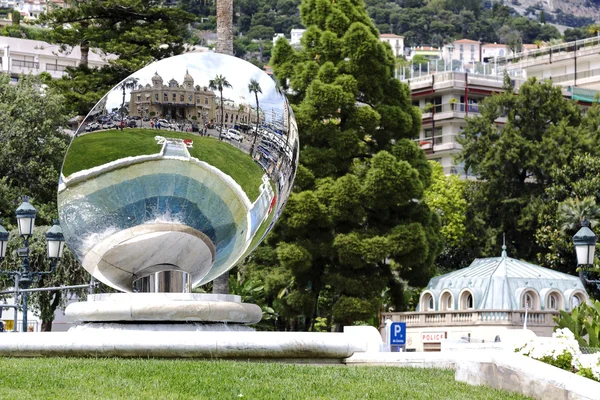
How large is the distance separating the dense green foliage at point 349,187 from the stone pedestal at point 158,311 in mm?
22455

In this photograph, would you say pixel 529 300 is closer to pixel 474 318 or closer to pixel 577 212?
pixel 474 318

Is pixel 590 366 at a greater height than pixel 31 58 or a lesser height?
lesser

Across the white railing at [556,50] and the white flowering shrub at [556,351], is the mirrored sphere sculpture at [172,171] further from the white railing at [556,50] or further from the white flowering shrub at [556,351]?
the white railing at [556,50]

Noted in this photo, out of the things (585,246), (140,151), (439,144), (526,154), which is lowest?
(585,246)

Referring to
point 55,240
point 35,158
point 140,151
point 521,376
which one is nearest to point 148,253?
point 140,151

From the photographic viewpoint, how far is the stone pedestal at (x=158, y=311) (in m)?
16.0

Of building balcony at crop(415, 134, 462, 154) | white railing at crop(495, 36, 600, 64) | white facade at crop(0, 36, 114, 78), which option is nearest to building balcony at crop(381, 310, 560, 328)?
building balcony at crop(415, 134, 462, 154)

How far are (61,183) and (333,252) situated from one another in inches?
920

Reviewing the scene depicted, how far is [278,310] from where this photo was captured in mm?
42812

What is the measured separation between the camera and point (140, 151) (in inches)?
642

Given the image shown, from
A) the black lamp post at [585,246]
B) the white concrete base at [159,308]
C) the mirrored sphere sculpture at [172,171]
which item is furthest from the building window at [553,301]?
the white concrete base at [159,308]

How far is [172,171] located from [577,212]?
3779 centimetres

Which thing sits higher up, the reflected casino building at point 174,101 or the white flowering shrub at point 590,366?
the reflected casino building at point 174,101

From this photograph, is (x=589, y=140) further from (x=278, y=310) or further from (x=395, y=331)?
(x=395, y=331)
